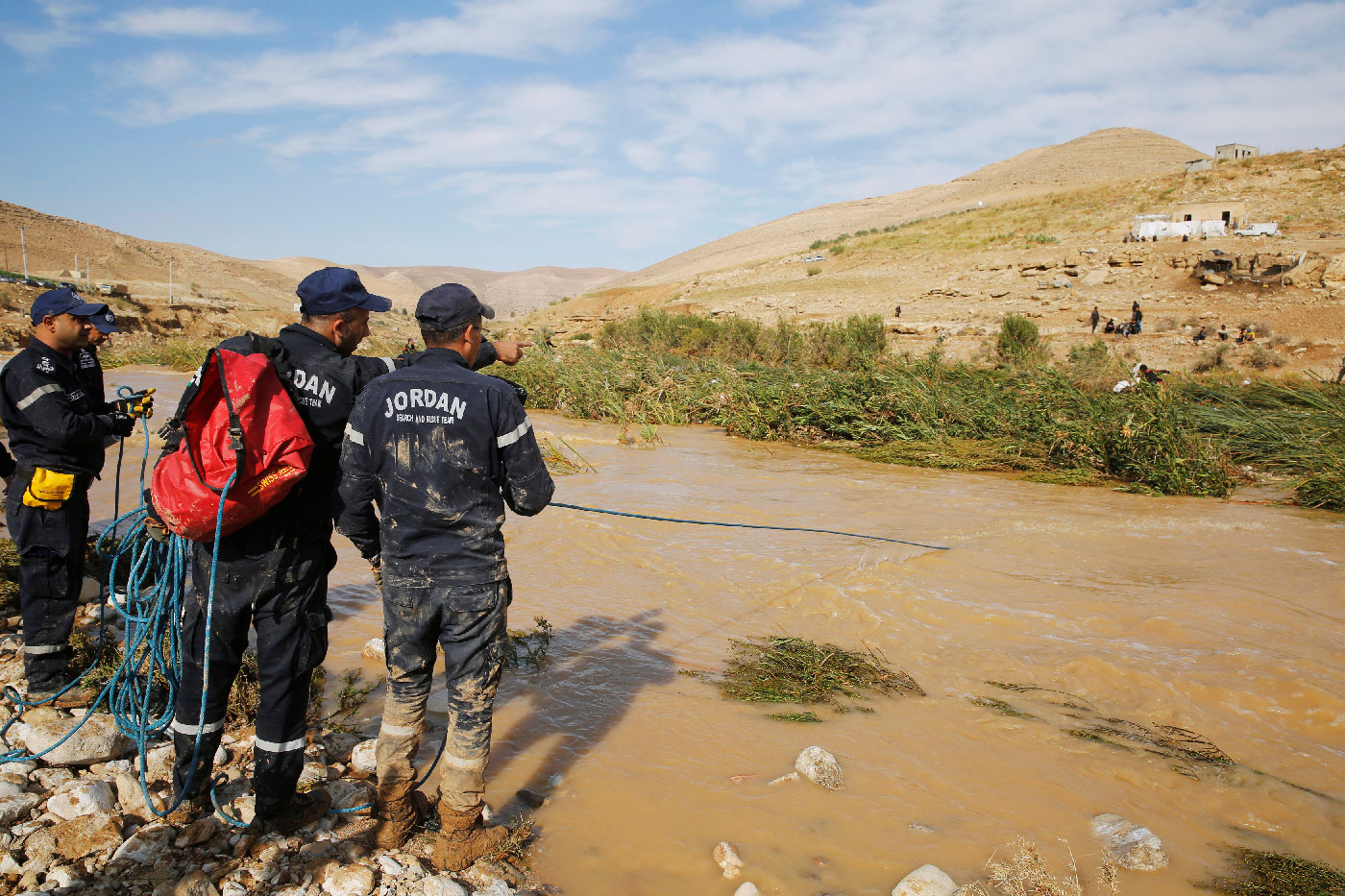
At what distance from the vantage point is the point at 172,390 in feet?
50.8

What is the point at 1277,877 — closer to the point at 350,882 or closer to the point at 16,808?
the point at 350,882

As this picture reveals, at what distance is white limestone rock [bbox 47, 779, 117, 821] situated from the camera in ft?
8.13

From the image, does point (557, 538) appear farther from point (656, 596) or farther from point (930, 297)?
point (930, 297)

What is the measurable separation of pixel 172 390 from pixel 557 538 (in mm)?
12505

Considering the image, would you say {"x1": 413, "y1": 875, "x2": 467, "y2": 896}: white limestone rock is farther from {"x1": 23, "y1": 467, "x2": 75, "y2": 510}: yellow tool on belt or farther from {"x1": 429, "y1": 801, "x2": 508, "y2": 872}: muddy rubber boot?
{"x1": 23, "y1": 467, "x2": 75, "y2": 510}: yellow tool on belt

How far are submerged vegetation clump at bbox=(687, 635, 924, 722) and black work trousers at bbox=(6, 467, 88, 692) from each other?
275cm

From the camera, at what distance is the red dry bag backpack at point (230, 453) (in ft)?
7.38

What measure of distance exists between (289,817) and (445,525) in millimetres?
1079

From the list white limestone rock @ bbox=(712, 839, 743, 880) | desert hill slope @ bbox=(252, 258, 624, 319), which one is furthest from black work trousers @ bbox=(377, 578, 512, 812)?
desert hill slope @ bbox=(252, 258, 624, 319)

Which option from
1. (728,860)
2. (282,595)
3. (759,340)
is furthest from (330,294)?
(759,340)

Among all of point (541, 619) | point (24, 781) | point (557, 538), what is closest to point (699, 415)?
point (557, 538)

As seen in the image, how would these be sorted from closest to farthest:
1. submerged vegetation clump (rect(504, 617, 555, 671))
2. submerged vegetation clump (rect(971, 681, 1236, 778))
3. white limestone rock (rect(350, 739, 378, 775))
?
white limestone rock (rect(350, 739, 378, 775))
submerged vegetation clump (rect(971, 681, 1236, 778))
submerged vegetation clump (rect(504, 617, 555, 671))

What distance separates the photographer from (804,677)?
402cm

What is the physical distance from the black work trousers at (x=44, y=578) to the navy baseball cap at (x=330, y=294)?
149 centimetres
